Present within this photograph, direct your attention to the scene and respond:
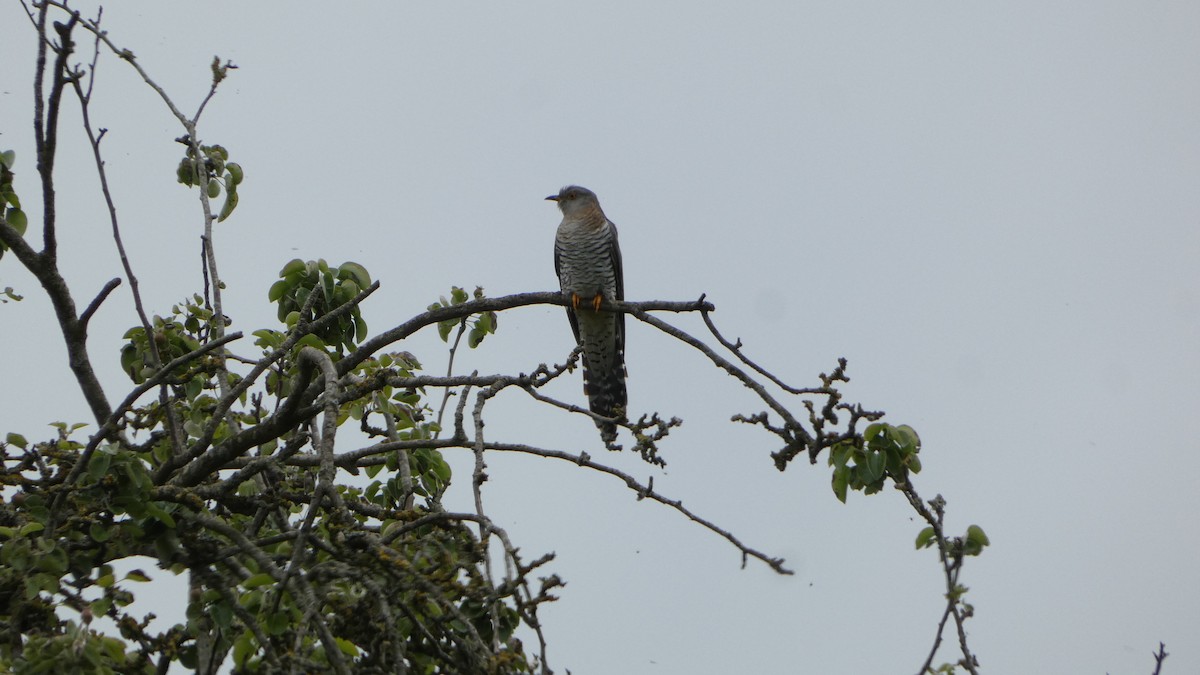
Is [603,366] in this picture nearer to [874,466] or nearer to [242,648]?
[874,466]

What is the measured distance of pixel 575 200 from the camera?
8.09m

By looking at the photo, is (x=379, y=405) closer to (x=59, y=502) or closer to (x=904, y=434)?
(x=59, y=502)

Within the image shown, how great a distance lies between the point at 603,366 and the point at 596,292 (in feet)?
1.96

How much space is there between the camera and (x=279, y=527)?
398 cm

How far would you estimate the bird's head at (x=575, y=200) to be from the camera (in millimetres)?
7965

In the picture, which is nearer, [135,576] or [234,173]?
[135,576]

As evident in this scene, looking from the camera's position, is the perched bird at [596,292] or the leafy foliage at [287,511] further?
the perched bird at [596,292]

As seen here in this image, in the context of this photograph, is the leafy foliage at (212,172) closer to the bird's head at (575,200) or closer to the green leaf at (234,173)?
the green leaf at (234,173)

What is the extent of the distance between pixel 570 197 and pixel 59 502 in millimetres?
5361

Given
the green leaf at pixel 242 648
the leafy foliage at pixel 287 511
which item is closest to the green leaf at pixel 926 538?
the leafy foliage at pixel 287 511

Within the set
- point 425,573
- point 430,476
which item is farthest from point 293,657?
point 430,476

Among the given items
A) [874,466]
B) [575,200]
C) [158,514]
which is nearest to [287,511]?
[158,514]

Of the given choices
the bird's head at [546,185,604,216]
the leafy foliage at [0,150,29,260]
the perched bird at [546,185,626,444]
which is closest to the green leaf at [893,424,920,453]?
the leafy foliage at [0,150,29,260]

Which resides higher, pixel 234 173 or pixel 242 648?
pixel 234 173
